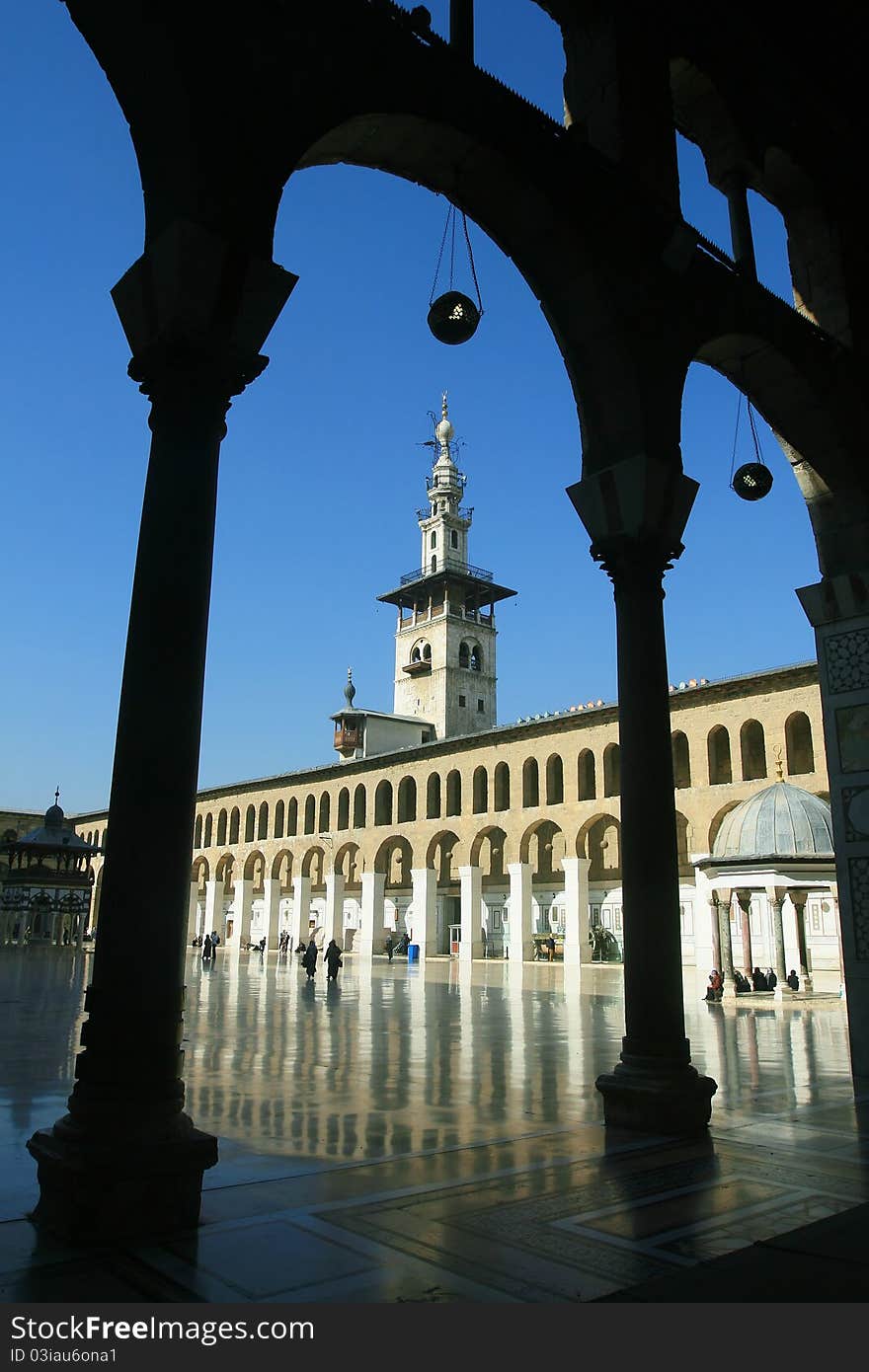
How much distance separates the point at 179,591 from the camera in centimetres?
460

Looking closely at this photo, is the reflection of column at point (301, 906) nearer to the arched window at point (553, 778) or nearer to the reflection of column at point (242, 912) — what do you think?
the reflection of column at point (242, 912)

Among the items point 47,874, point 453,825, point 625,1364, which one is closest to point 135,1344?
point 625,1364

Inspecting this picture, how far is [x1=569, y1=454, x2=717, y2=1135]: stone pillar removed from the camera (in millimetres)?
6020

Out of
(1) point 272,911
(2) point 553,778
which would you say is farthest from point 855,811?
(1) point 272,911

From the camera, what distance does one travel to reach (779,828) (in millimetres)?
21625

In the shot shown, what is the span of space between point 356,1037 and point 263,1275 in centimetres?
834

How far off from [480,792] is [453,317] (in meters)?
36.6

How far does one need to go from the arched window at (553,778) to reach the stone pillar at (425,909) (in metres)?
7.81

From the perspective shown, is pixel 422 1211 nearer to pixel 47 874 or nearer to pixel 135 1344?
pixel 135 1344

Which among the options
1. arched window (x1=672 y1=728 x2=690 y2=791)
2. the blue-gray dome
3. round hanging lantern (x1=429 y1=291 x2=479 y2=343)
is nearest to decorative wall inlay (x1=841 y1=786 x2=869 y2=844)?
round hanging lantern (x1=429 y1=291 x2=479 y2=343)

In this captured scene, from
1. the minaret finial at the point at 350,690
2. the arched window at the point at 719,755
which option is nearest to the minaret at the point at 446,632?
the minaret finial at the point at 350,690

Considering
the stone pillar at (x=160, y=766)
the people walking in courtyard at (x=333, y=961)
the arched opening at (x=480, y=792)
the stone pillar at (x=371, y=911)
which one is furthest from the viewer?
the stone pillar at (x=371, y=911)

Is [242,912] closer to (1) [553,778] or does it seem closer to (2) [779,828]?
(1) [553,778]

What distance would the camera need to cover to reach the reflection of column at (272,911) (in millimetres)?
53250
